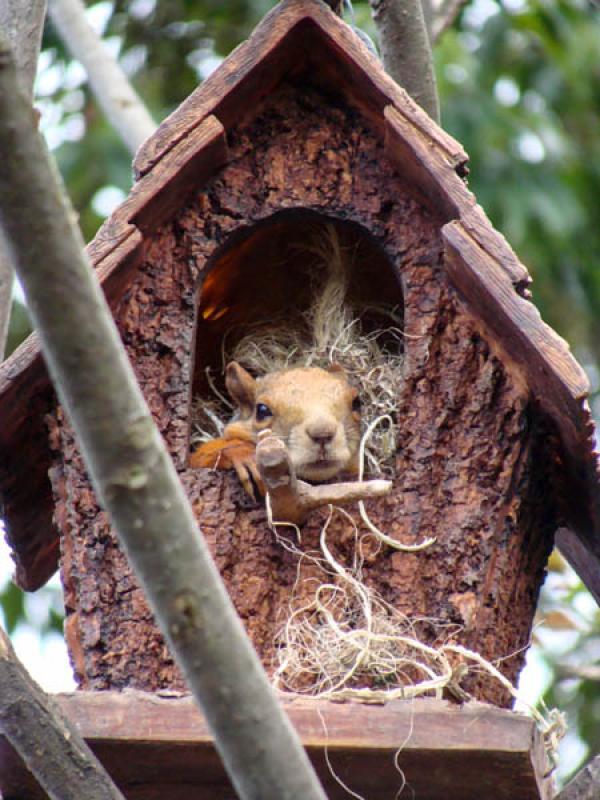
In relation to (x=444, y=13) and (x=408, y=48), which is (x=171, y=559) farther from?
(x=444, y=13)

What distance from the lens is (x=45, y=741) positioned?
2730 millimetres

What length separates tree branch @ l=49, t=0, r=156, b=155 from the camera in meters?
5.64

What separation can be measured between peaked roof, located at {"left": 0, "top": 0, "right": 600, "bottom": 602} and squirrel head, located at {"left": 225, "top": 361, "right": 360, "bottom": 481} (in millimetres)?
509

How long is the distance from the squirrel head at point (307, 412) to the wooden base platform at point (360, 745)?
1.00 meters

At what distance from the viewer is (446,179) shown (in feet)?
11.8

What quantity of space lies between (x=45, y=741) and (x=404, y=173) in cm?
172

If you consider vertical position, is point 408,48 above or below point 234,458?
above

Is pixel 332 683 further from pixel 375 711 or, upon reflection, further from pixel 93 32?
pixel 93 32

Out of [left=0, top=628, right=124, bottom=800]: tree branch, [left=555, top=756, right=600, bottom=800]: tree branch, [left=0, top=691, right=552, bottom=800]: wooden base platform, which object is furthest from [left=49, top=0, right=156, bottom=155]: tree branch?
[left=555, top=756, right=600, bottom=800]: tree branch

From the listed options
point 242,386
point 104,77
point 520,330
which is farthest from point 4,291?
point 104,77

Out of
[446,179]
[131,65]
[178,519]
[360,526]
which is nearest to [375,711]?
[360,526]

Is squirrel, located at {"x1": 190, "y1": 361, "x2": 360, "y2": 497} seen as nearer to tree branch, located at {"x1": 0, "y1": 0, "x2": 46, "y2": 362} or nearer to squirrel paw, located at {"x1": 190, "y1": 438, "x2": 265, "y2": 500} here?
squirrel paw, located at {"x1": 190, "y1": 438, "x2": 265, "y2": 500}

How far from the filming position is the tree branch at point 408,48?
4438mm

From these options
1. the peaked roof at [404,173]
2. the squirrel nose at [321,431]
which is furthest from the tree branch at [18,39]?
the squirrel nose at [321,431]
